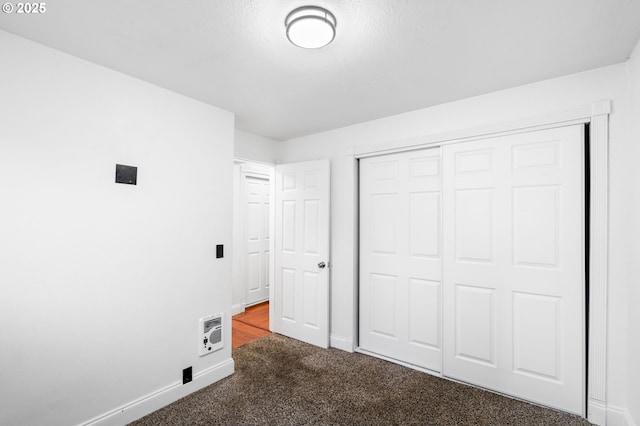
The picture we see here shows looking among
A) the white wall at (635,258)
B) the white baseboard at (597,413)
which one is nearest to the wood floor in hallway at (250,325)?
the white baseboard at (597,413)

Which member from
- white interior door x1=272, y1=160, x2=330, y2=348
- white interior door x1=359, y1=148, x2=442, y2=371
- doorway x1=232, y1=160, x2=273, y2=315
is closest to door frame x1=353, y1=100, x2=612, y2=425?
white interior door x1=359, y1=148, x2=442, y2=371

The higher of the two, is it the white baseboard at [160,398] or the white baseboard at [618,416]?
the white baseboard at [618,416]

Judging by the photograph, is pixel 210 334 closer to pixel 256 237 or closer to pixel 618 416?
pixel 256 237

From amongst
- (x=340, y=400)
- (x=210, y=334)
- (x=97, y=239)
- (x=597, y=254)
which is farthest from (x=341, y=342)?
(x=97, y=239)

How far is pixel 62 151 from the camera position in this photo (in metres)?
1.82

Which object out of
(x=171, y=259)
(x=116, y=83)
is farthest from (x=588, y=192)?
(x=116, y=83)

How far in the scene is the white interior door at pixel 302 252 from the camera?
→ 330 centimetres

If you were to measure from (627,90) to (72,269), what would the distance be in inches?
145

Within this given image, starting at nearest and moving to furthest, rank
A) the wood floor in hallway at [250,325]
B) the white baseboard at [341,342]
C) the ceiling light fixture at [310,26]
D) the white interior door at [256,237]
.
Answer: the ceiling light fixture at [310,26] → the white baseboard at [341,342] → the wood floor in hallway at [250,325] → the white interior door at [256,237]

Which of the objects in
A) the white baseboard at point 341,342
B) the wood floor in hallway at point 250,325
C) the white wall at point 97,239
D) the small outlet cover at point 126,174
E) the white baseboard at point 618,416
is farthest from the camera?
the wood floor in hallway at point 250,325

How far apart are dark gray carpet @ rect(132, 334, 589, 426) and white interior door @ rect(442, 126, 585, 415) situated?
0.22m

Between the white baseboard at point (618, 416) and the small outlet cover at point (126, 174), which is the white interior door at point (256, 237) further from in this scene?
the white baseboard at point (618, 416)

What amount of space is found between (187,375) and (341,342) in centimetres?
153

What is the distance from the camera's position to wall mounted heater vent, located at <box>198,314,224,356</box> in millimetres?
2539
